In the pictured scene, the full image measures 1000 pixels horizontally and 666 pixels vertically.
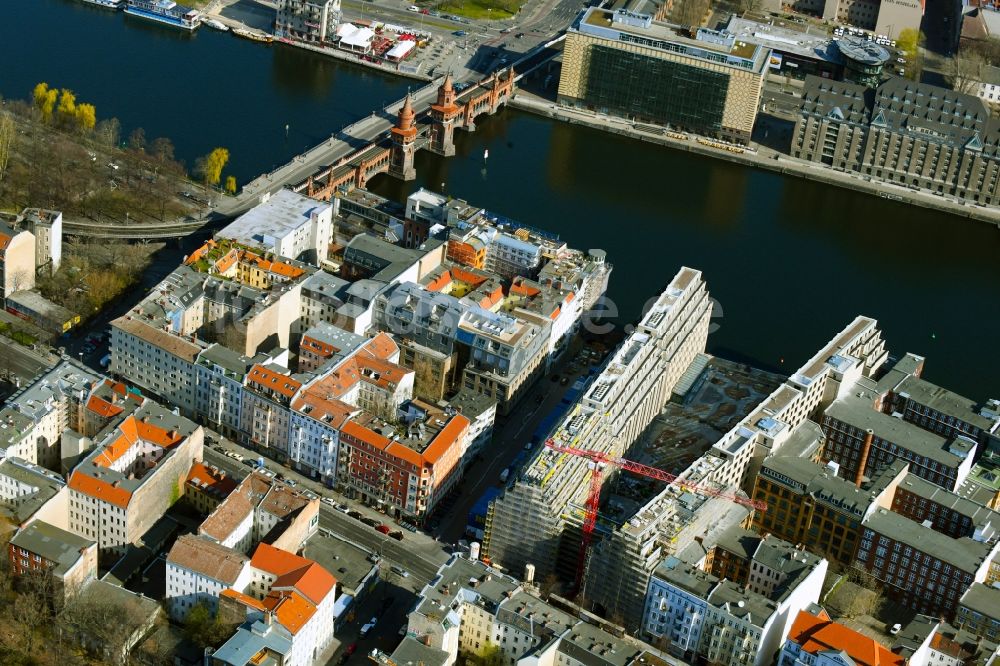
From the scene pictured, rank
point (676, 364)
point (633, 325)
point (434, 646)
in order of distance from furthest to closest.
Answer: point (633, 325)
point (676, 364)
point (434, 646)

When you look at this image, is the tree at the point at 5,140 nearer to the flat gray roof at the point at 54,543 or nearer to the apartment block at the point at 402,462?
the apartment block at the point at 402,462

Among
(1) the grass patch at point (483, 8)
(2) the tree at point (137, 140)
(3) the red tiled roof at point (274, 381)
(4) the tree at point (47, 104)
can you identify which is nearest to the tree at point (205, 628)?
(3) the red tiled roof at point (274, 381)

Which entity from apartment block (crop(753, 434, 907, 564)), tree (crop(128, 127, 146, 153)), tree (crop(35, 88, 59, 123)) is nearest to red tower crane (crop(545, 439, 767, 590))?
apartment block (crop(753, 434, 907, 564))

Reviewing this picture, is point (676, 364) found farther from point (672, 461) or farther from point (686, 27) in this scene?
point (686, 27)

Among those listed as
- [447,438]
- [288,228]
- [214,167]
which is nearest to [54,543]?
[447,438]

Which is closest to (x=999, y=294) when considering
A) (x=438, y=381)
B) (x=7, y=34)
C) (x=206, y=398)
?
(x=438, y=381)

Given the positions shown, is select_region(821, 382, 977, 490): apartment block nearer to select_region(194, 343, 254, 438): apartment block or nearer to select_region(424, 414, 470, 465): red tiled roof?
select_region(424, 414, 470, 465): red tiled roof

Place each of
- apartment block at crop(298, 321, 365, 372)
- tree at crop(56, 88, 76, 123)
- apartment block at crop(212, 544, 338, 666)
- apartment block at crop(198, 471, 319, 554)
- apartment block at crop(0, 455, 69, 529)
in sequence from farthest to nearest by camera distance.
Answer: tree at crop(56, 88, 76, 123), apartment block at crop(298, 321, 365, 372), apartment block at crop(198, 471, 319, 554), apartment block at crop(0, 455, 69, 529), apartment block at crop(212, 544, 338, 666)
